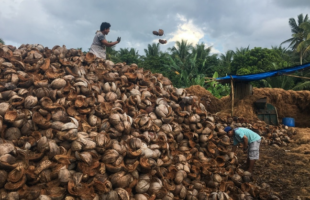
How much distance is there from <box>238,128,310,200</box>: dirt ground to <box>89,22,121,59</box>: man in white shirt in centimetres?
474

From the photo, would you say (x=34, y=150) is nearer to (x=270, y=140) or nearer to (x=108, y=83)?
(x=108, y=83)

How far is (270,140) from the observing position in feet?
27.6

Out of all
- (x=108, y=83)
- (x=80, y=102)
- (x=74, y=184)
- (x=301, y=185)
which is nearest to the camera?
(x=74, y=184)

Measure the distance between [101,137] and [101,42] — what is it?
386cm

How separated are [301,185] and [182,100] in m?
2.96

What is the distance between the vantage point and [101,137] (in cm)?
344

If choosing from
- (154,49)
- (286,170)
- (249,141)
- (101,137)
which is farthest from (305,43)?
(101,137)

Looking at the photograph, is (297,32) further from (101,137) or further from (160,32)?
(101,137)

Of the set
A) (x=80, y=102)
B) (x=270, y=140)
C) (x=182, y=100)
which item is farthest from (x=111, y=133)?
(x=270, y=140)

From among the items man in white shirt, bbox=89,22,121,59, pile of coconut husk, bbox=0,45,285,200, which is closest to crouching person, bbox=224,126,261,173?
pile of coconut husk, bbox=0,45,285,200

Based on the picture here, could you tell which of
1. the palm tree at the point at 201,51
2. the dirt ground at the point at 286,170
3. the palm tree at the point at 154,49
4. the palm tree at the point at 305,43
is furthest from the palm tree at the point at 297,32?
the dirt ground at the point at 286,170

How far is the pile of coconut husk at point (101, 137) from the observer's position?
9.98 feet

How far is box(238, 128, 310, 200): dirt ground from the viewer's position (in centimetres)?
473

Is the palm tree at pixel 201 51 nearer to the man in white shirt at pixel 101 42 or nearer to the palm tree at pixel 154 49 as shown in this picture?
the palm tree at pixel 154 49
